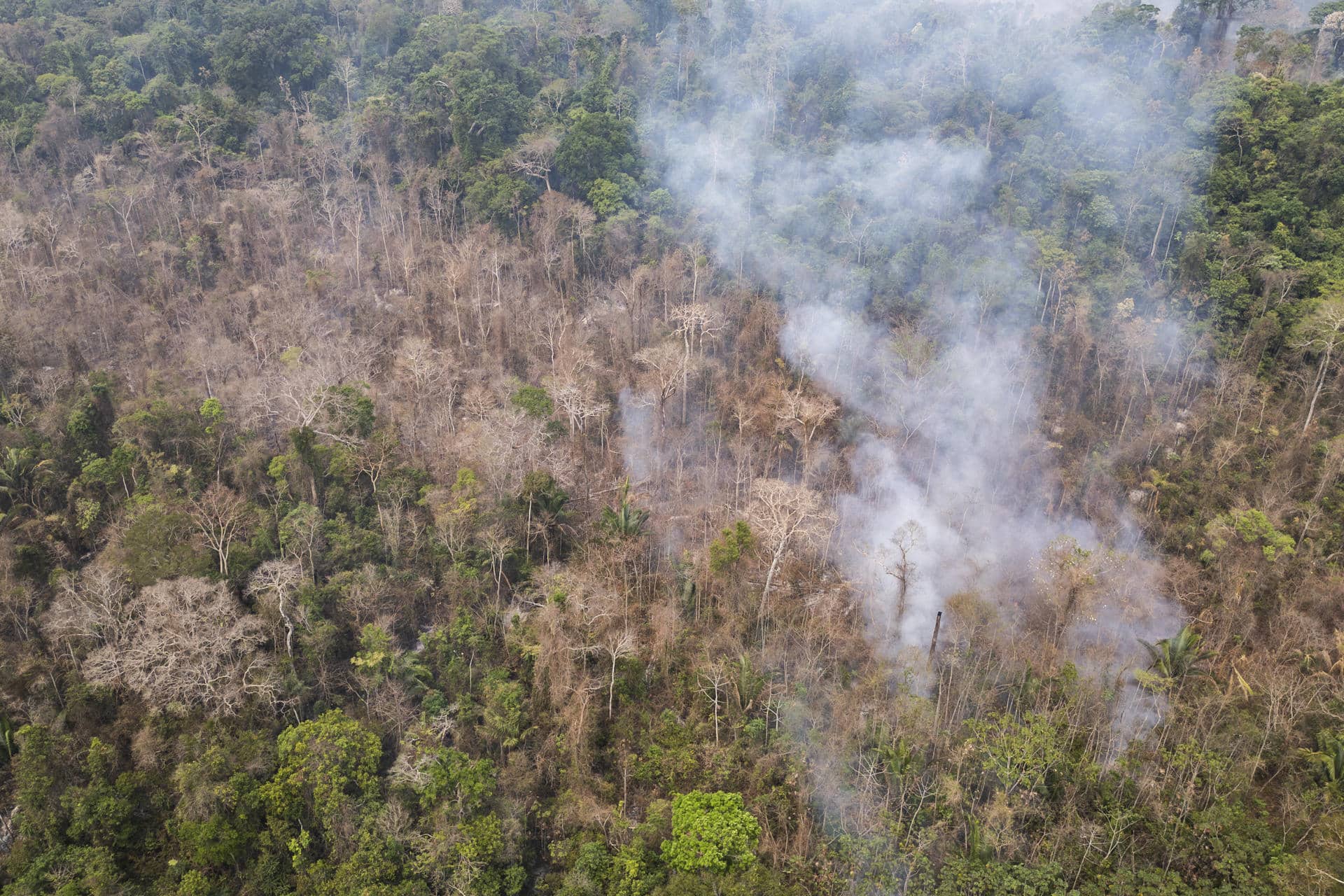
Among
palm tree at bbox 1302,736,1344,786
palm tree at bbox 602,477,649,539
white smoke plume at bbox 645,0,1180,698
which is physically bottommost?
palm tree at bbox 1302,736,1344,786

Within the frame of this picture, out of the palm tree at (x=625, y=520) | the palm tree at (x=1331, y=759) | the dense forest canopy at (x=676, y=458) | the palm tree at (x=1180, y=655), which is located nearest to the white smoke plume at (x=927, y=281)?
the dense forest canopy at (x=676, y=458)

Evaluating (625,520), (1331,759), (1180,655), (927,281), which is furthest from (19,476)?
(1331,759)

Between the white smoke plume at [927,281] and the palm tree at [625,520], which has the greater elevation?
the white smoke plume at [927,281]

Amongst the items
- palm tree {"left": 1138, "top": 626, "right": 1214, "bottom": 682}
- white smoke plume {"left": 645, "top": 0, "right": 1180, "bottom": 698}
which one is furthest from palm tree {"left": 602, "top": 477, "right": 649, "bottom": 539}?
palm tree {"left": 1138, "top": 626, "right": 1214, "bottom": 682}

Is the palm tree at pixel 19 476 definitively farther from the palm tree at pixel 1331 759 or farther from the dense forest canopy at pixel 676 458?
the palm tree at pixel 1331 759

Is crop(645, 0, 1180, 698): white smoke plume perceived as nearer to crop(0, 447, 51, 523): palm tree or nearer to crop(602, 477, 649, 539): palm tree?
crop(602, 477, 649, 539): palm tree

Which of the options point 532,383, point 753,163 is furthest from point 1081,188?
point 532,383

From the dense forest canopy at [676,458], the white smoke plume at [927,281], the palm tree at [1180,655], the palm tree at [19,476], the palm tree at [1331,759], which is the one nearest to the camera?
the dense forest canopy at [676,458]
